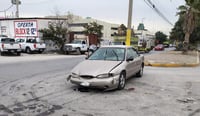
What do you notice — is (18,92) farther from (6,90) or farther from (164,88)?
(164,88)

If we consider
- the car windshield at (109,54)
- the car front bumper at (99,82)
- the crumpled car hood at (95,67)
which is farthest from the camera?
the car windshield at (109,54)

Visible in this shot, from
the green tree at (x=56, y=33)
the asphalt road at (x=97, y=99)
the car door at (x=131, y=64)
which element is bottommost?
the asphalt road at (x=97, y=99)

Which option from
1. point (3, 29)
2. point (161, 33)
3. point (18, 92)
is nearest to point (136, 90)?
point (18, 92)

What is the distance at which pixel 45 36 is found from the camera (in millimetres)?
35094

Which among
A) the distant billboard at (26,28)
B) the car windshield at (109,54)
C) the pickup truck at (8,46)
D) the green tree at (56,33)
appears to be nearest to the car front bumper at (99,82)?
the car windshield at (109,54)

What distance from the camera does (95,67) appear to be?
8.94 metres

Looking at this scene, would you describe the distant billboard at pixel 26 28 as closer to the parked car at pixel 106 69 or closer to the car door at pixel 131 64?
the car door at pixel 131 64

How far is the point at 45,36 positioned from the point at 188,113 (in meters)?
30.2

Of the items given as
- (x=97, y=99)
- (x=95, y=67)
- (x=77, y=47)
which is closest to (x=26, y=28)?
(x=77, y=47)

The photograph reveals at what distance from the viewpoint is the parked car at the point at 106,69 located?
8.48 m

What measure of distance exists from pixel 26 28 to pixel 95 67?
97.5 ft

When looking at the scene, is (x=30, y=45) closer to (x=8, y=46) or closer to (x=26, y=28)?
(x=8, y=46)

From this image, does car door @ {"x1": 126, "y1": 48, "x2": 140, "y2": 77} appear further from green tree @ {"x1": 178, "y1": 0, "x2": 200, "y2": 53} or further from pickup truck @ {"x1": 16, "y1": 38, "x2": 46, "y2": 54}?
green tree @ {"x1": 178, "y1": 0, "x2": 200, "y2": 53}

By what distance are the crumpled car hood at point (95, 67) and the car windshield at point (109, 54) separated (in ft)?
1.54
